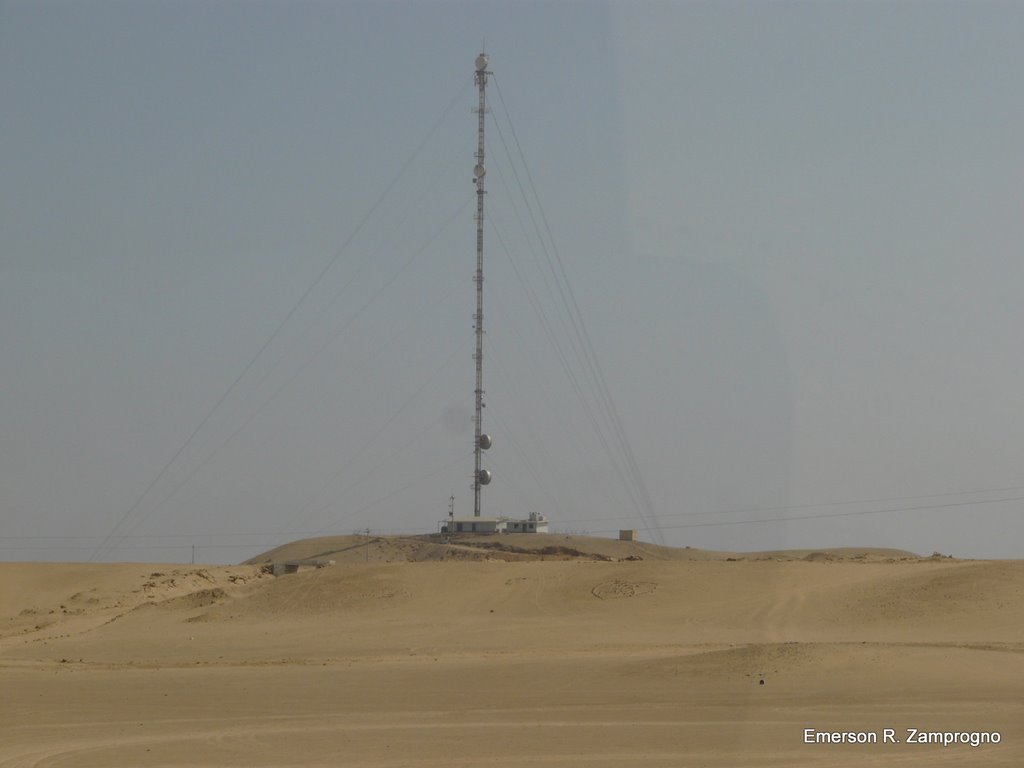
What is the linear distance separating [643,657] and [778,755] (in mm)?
9807

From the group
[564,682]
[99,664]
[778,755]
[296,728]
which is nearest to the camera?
[778,755]

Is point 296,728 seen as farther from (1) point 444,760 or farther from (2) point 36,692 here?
(2) point 36,692

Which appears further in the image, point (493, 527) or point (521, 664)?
point (493, 527)

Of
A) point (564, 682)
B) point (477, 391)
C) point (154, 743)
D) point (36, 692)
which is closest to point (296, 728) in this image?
point (154, 743)

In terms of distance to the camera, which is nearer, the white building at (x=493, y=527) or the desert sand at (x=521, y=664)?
the desert sand at (x=521, y=664)

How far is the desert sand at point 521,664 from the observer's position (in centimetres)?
1759

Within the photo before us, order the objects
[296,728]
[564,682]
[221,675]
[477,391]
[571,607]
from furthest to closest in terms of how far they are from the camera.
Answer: [477,391]
[571,607]
[221,675]
[564,682]
[296,728]

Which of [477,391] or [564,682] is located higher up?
[477,391]

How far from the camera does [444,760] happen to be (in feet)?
54.9

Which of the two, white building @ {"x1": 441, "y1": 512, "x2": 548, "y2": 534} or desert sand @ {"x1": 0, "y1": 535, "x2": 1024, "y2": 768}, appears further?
white building @ {"x1": 441, "y1": 512, "x2": 548, "y2": 534}

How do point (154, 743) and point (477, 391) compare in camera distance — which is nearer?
point (154, 743)

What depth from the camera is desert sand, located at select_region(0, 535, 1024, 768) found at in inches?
693

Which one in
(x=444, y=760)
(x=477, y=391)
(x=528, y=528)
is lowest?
(x=444, y=760)

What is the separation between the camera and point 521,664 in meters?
25.6
